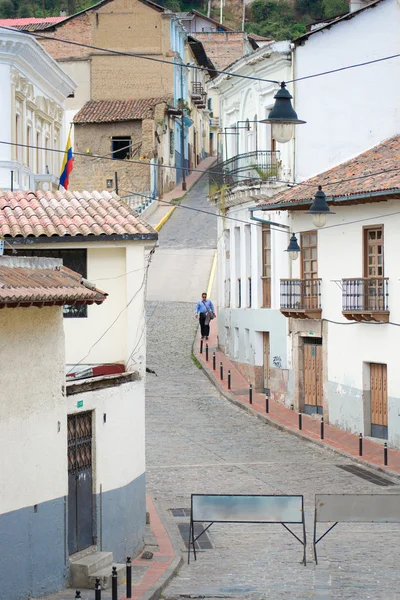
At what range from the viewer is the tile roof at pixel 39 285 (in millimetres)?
12016

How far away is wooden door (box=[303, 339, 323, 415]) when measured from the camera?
2948 cm

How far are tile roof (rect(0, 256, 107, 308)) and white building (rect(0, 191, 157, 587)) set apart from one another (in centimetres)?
156

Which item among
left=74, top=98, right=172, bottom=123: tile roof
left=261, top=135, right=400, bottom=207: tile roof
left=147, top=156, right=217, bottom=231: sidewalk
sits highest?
left=74, top=98, right=172, bottom=123: tile roof

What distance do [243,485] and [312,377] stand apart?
29.0ft

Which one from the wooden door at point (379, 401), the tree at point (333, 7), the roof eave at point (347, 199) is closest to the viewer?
the roof eave at point (347, 199)

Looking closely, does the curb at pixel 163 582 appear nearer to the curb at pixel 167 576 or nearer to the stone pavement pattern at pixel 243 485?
the curb at pixel 167 576

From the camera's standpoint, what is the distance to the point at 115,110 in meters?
64.4

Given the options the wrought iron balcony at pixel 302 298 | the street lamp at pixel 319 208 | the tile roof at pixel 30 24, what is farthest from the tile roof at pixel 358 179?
the tile roof at pixel 30 24

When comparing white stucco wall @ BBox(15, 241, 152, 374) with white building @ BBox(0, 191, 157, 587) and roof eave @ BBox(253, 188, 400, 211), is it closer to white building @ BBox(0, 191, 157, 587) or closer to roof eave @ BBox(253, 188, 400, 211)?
white building @ BBox(0, 191, 157, 587)

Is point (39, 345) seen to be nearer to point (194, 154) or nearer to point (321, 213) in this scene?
point (321, 213)

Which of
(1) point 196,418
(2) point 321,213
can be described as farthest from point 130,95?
(2) point 321,213

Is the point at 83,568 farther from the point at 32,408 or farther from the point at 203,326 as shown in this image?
the point at 203,326

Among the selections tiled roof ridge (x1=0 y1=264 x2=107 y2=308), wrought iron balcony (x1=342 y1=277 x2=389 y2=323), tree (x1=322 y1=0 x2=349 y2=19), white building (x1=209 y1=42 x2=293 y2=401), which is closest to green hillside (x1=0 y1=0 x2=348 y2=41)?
tree (x1=322 y1=0 x2=349 y2=19)

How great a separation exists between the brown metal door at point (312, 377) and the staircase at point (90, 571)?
15.2 meters
